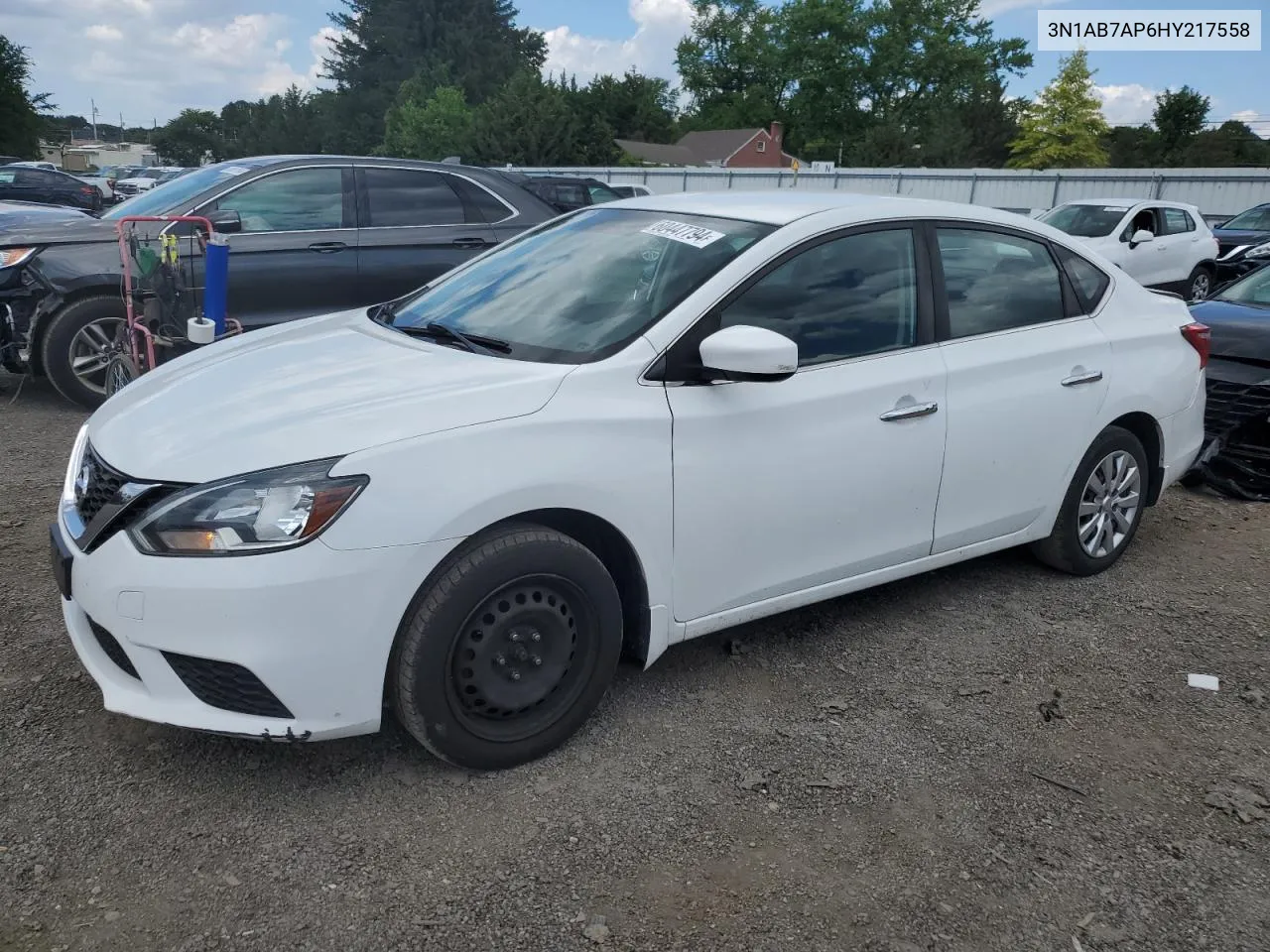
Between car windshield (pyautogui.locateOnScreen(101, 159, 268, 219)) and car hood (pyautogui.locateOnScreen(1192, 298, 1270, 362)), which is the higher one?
car windshield (pyautogui.locateOnScreen(101, 159, 268, 219))

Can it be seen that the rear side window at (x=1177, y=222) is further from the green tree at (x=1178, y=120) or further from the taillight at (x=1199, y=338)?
the green tree at (x=1178, y=120)

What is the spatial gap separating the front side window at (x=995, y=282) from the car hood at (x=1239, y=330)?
2715 mm

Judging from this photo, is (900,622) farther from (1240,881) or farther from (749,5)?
(749,5)

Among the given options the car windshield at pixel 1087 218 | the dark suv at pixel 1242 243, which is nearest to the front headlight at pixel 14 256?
the car windshield at pixel 1087 218

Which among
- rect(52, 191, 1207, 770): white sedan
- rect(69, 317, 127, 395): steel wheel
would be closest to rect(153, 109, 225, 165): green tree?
rect(69, 317, 127, 395): steel wheel

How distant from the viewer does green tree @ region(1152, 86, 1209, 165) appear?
5141 cm

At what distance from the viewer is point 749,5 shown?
7694 centimetres

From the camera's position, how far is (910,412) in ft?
11.9

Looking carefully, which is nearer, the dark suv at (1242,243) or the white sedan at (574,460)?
the white sedan at (574,460)

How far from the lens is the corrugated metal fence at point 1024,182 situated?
24062 mm

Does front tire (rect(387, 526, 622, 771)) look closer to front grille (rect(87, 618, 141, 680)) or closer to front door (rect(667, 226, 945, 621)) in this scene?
front door (rect(667, 226, 945, 621))

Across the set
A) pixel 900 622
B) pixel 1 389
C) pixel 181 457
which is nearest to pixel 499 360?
pixel 181 457

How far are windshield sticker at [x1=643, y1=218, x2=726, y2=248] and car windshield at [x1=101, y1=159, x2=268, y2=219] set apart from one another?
4.26m

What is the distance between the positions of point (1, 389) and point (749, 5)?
7825 cm
